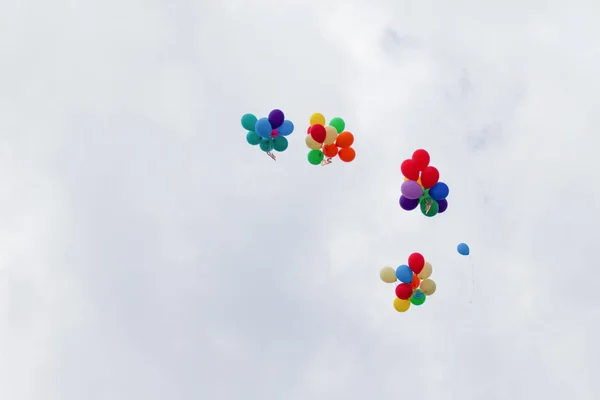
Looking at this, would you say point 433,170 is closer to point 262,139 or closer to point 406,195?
point 406,195

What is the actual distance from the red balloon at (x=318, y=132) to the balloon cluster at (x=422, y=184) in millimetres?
3775

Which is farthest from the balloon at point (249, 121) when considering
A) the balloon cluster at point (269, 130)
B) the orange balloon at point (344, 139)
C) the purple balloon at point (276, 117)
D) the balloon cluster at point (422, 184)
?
the balloon cluster at point (422, 184)

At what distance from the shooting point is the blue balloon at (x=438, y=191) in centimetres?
2591

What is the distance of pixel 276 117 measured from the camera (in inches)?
1091

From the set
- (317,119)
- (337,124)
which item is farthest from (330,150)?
(317,119)

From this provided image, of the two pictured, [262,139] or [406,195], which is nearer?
[406,195]

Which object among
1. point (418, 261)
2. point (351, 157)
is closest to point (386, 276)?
point (418, 261)

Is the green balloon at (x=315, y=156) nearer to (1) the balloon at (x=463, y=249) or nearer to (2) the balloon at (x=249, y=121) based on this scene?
(2) the balloon at (x=249, y=121)

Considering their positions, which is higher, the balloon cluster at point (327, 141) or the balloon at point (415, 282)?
the balloon cluster at point (327, 141)

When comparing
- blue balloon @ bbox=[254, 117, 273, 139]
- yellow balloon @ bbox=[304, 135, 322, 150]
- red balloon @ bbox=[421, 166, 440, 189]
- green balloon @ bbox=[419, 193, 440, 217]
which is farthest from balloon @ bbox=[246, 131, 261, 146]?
green balloon @ bbox=[419, 193, 440, 217]

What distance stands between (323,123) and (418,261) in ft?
24.1

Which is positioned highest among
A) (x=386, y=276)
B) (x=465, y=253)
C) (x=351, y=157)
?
(x=351, y=157)

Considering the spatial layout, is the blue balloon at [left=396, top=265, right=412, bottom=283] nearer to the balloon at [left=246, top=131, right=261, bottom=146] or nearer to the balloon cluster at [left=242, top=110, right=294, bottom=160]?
the balloon cluster at [left=242, top=110, right=294, bottom=160]

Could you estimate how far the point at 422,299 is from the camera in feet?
88.7
